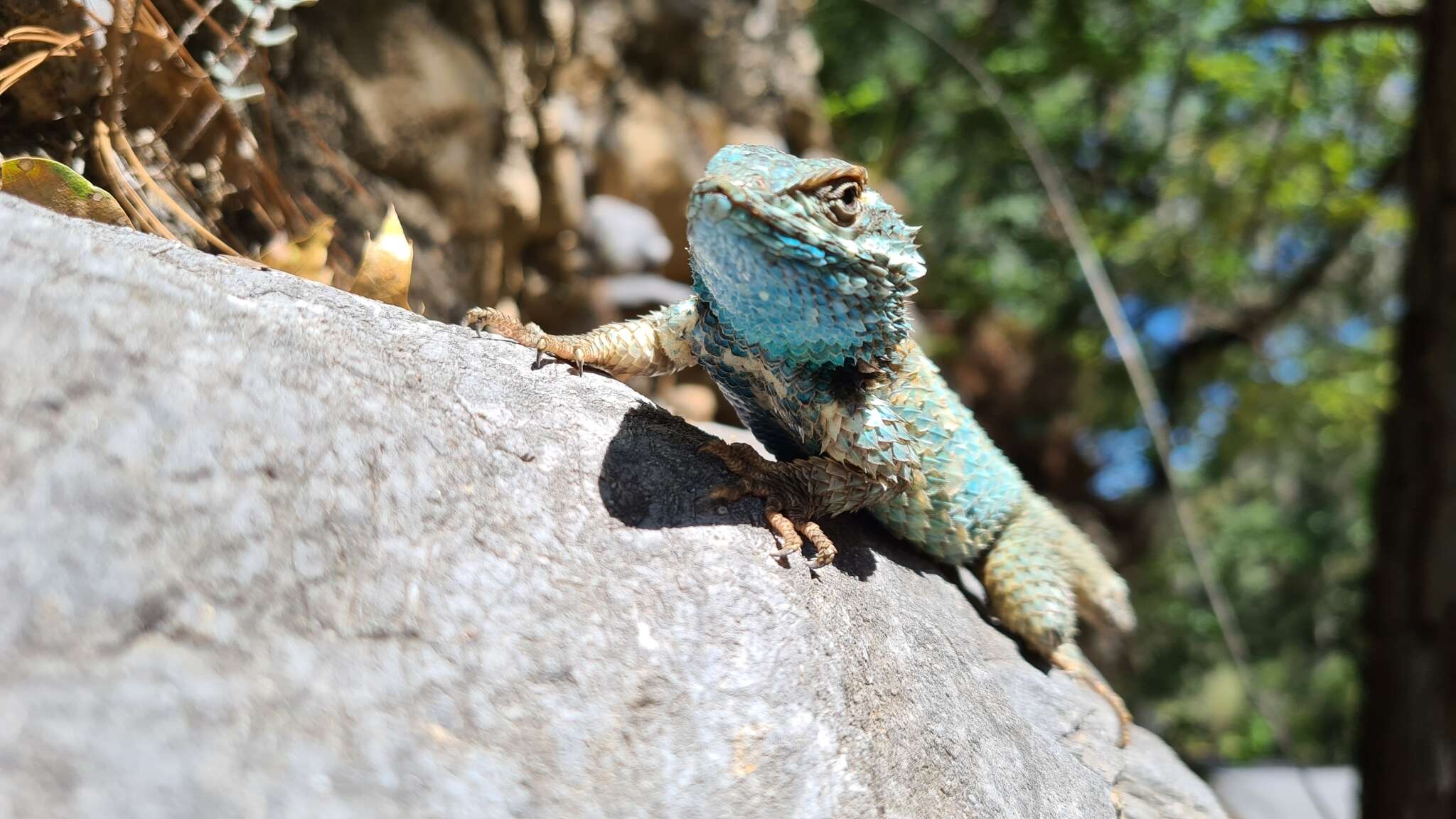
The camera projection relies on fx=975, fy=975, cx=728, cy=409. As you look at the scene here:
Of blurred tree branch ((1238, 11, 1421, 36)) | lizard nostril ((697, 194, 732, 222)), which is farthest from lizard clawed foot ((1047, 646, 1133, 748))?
blurred tree branch ((1238, 11, 1421, 36))

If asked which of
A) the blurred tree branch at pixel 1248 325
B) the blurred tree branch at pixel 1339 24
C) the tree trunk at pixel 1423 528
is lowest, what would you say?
the blurred tree branch at pixel 1248 325

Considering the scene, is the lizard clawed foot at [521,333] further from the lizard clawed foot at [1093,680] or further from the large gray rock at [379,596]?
the lizard clawed foot at [1093,680]

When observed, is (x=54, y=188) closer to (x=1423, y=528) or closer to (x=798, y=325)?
(x=798, y=325)

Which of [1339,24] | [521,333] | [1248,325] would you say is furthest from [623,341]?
[1248,325]

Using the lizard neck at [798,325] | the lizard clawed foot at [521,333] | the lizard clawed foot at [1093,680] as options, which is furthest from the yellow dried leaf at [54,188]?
the lizard clawed foot at [1093,680]

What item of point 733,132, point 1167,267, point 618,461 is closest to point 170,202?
point 618,461

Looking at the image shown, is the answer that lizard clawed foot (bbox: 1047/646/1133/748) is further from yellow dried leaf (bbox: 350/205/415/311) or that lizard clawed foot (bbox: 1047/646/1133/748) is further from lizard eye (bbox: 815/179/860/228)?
yellow dried leaf (bbox: 350/205/415/311)
